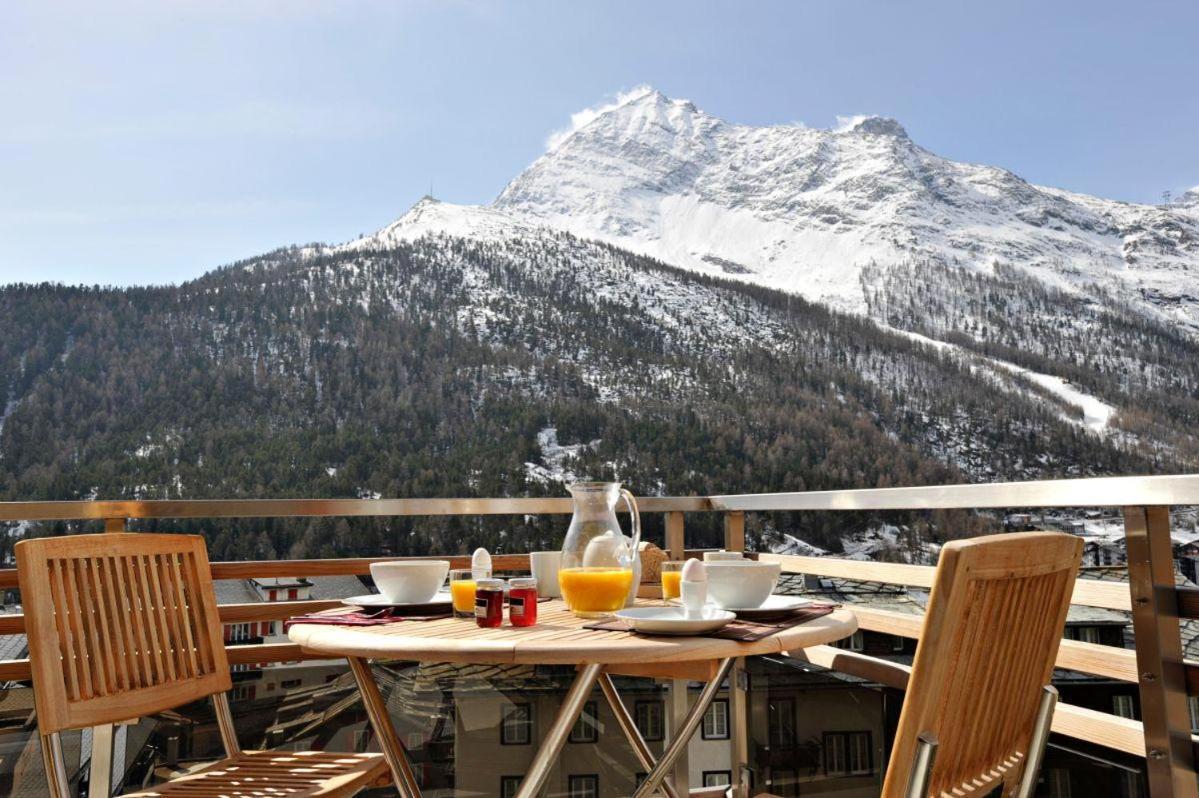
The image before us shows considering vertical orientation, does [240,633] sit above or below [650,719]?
above

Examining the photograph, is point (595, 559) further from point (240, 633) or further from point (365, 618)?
point (240, 633)

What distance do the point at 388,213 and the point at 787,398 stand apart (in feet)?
188

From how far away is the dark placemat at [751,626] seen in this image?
1.17m

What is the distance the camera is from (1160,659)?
1356mm

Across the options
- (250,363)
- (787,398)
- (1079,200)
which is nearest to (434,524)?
(250,363)

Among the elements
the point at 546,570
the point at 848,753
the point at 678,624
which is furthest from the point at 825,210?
the point at 678,624

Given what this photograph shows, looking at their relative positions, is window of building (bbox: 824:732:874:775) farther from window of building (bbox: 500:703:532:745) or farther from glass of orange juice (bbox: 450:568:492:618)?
glass of orange juice (bbox: 450:568:492:618)

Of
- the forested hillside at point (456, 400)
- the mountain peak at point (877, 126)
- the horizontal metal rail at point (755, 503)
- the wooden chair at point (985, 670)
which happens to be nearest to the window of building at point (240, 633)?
the horizontal metal rail at point (755, 503)

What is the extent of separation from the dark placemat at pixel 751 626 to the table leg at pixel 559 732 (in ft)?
0.29

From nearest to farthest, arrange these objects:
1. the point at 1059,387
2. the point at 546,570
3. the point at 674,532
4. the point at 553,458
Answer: the point at 546,570
the point at 674,532
the point at 553,458
the point at 1059,387

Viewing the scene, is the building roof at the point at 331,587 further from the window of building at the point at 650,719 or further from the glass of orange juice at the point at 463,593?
the glass of orange juice at the point at 463,593

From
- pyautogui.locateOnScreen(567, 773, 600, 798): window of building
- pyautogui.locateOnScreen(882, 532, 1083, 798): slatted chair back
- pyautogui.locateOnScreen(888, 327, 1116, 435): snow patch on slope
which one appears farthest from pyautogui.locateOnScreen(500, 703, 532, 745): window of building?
pyautogui.locateOnScreen(888, 327, 1116, 435): snow patch on slope

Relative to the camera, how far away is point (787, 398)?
53.0 meters

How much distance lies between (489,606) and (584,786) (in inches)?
65.8
